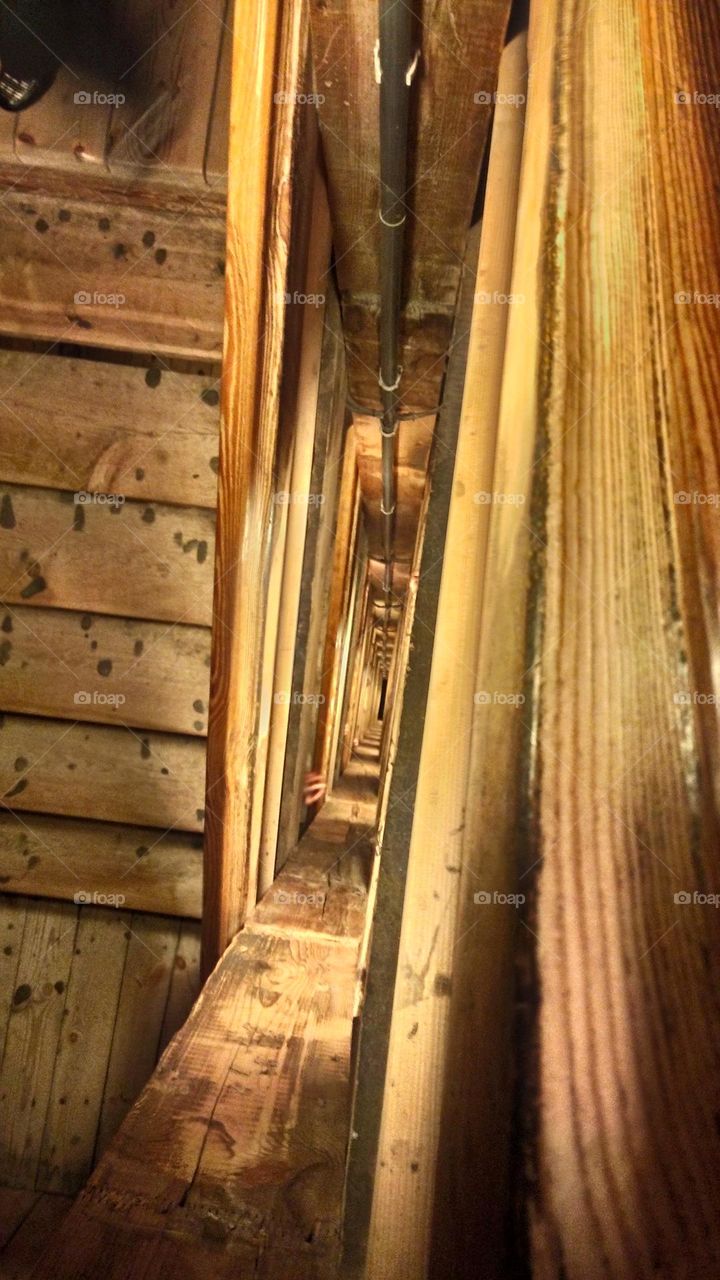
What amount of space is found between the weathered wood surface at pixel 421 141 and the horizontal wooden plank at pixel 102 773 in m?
1.62

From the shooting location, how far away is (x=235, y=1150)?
1.03 metres

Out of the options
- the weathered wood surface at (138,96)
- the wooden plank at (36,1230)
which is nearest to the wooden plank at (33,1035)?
the wooden plank at (36,1230)

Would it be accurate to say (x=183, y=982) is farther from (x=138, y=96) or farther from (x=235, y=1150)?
(x=138, y=96)

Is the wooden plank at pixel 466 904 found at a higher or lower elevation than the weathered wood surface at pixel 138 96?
lower

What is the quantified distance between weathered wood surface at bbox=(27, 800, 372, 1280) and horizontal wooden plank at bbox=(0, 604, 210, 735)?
0.90m

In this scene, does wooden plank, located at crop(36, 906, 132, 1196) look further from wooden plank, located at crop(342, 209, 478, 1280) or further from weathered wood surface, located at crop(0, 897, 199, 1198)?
wooden plank, located at crop(342, 209, 478, 1280)

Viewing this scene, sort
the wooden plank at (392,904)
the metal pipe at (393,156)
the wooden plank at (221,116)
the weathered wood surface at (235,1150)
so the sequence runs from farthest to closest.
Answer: the wooden plank at (221,116) → the metal pipe at (393,156) → the weathered wood surface at (235,1150) → the wooden plank at (392,904)

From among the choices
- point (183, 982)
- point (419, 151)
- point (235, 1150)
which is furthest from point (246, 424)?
point (183, 982)

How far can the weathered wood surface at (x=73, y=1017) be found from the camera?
2094 millimetres

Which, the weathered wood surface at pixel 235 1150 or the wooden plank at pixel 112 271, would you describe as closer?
the weathered wood surface at pixel 235 1150

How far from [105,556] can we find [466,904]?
2.11 m

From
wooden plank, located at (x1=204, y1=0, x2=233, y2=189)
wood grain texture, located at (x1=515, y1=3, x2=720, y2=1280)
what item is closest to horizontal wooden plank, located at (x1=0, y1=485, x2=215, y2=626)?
wooden plank, located at (x1=204, y1=0, x2=233, y2=189)

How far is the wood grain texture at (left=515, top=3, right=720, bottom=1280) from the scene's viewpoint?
1.04 ft

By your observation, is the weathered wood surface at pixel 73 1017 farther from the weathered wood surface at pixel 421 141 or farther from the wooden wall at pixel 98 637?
the weathered wood surface at pixel 421 141
